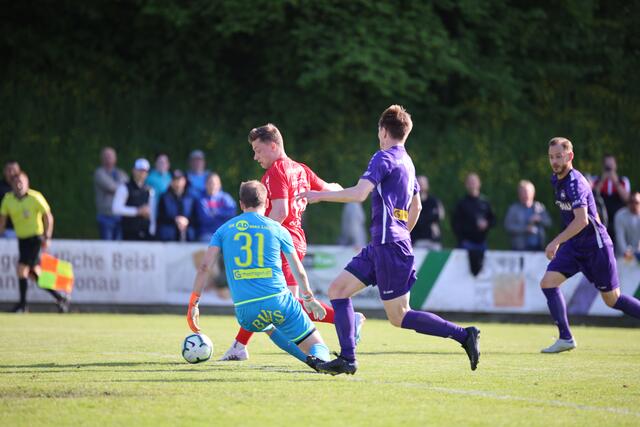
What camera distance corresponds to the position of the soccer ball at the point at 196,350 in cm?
1002

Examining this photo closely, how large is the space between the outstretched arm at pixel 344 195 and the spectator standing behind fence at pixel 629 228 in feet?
40.6

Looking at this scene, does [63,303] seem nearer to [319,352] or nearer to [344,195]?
[319,352]

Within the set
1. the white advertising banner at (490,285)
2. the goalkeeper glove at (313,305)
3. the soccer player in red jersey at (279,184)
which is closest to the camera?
the goalkeeper glove at (313,305)

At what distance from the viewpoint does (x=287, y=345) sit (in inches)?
382

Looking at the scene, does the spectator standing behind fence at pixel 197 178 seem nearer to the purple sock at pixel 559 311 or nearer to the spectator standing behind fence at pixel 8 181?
the spectator standing behind fence at pixel 8 181

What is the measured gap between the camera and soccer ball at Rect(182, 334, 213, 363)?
10.0m

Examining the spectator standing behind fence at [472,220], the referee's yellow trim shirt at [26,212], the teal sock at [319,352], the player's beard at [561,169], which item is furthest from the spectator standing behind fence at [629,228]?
the teal sock at [319,352]

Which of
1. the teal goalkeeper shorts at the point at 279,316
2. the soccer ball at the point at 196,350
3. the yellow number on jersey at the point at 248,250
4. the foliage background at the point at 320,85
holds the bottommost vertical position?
the soccer ball at the point at 196,350

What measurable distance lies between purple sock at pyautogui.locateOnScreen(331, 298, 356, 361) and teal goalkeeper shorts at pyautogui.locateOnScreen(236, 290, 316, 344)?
0.23m

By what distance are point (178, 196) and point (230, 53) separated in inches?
352

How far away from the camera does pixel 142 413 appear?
23.8 feet

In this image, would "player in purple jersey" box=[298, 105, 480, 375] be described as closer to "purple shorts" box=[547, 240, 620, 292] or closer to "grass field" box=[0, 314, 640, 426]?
"grass field" box=[0, 314, 640, 426]

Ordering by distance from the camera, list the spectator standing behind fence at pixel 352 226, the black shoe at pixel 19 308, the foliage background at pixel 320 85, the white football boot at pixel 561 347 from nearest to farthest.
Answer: the white football boot at pixel 561 347 < the black shoe at pixel 19 308 < the spectator standing behind fence at pixel 352 226 < the foliage background at pixel 320 85

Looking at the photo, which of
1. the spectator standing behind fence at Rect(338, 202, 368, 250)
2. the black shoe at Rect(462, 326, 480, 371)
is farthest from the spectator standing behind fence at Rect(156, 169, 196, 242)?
the black shoe at Rect(462, 326, 480, 371)
